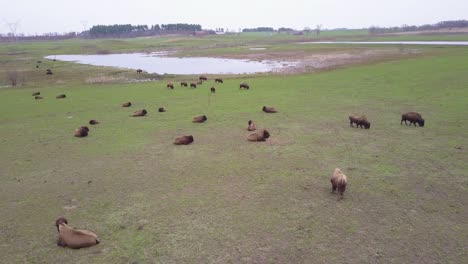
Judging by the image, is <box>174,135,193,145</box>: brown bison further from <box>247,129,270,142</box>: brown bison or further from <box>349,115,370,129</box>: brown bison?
<box>349,115,370,129</box>: brown bison

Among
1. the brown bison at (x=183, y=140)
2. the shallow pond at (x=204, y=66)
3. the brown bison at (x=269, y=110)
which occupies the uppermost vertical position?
the shallow pond at (x=204, y=66)

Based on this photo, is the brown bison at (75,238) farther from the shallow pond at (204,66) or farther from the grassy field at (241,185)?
the shallow pond at (204,66)

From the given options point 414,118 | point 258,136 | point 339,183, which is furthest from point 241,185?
point 414,118

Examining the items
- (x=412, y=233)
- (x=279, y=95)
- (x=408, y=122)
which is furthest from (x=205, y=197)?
(x=279, y=95)

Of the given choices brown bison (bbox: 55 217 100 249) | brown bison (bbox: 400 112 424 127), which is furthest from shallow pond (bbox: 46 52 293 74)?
brown bison (bbox: 55 217 100 249)

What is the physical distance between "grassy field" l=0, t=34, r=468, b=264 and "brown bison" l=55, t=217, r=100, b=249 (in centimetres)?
17

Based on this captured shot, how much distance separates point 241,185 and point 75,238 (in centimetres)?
484

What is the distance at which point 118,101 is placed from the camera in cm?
2720

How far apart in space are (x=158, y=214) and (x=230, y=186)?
250 centimetres

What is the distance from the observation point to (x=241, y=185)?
1120cm

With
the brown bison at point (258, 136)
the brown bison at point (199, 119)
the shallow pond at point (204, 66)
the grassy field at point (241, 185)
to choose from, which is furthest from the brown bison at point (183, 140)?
the shallow pond at point (204, 66)

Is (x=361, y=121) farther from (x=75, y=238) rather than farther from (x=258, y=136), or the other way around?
(x=75, y=238)

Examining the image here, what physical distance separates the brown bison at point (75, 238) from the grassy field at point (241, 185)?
175mm

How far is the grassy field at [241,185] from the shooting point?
7969 millimetres
